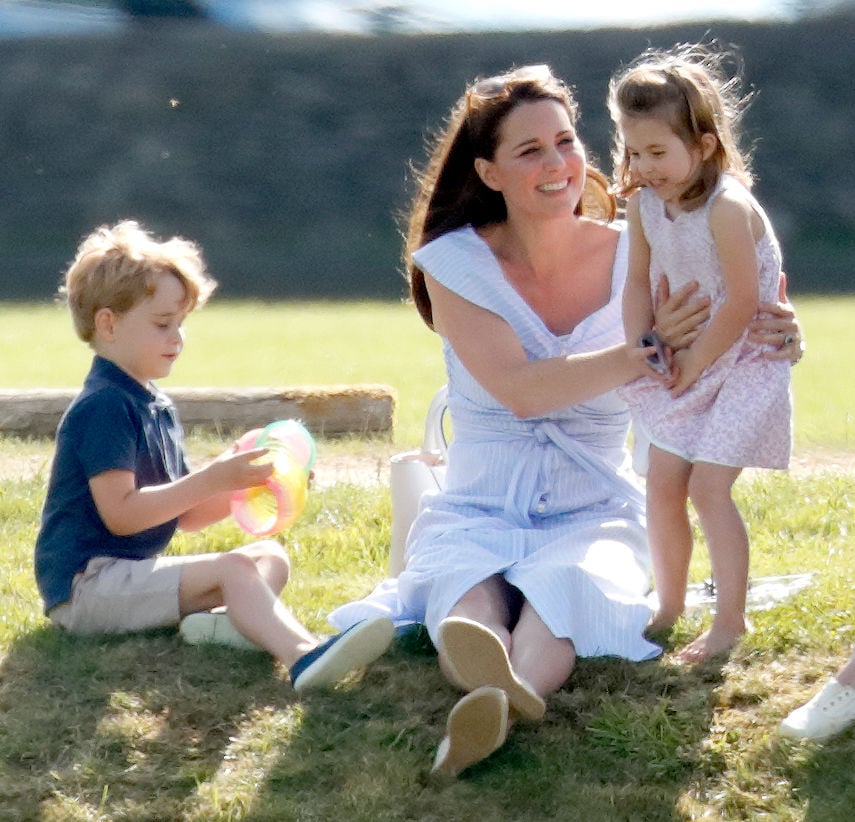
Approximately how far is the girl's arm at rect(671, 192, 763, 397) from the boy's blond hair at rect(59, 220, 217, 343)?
1221 millimetres

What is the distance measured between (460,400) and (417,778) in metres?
1.19

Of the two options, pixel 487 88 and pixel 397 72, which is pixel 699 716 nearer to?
pixel 487 88

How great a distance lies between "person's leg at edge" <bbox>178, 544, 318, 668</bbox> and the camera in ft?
11.8

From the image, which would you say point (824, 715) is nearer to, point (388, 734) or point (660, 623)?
point (660, 623)

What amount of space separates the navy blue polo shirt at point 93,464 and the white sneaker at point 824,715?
1653 mm

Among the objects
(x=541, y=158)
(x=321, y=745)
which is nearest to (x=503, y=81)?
(x=541, y=158)

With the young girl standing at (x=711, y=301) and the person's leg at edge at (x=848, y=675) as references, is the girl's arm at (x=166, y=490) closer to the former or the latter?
the young girl standing at (x=711, y=301)

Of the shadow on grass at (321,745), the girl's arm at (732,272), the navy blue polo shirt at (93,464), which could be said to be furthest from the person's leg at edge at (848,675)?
the navy blue polo shirt at (93,464)

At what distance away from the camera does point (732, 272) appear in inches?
130

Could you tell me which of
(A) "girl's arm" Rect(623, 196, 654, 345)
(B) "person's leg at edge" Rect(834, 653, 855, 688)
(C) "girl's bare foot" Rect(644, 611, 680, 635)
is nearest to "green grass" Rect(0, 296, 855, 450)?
(C) "girl's bare foot" Rect(644, 611, 680, 635)

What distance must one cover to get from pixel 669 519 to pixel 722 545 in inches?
6.0

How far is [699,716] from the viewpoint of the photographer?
10.5ft

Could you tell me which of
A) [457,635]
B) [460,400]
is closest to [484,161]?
[460,400]

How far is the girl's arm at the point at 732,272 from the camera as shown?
328cm
